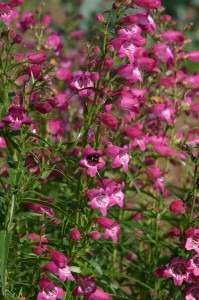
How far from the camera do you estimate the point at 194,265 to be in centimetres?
325

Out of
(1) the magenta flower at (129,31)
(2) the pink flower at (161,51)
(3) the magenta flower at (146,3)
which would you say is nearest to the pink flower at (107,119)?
(1) the magenta flower at (129,31)

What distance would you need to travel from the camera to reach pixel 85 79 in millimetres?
3469

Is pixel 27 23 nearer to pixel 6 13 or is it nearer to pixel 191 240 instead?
pixel 6 13

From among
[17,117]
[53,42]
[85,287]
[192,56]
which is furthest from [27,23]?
[85,287]

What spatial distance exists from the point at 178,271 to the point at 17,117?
1159 mm

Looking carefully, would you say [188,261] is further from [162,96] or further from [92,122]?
[162,96]

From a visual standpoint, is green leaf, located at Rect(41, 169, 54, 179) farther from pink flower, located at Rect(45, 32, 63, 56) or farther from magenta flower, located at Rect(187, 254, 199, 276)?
pink flower, located at Rect(45, 32, 63, 56)

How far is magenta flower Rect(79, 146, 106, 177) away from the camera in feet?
10.2

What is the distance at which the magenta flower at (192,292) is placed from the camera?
131 inches

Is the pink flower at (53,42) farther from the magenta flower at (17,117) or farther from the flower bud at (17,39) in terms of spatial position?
the magenta flower at (17,117)

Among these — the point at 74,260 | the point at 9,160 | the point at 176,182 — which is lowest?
the point at 176,182

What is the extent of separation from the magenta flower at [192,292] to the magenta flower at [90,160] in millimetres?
804

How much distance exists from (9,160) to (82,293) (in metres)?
0.79

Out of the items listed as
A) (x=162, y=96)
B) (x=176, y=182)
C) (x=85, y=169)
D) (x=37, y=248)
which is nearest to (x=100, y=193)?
(x=85, y=169)
